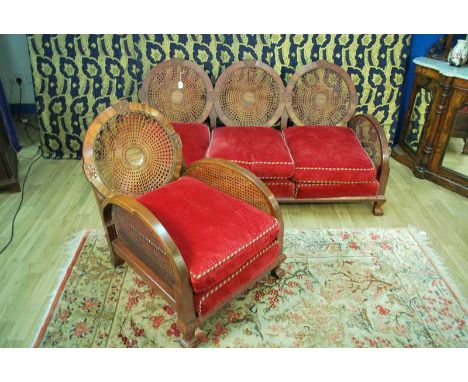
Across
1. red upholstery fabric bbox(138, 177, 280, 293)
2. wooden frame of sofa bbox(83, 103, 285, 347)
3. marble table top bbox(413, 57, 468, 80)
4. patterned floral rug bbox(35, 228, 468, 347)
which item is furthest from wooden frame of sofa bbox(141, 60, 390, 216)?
red upholstery fabric bbox(138, 177, 280, 293)

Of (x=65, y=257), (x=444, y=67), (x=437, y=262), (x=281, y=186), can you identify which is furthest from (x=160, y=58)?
(x=437, y=262)

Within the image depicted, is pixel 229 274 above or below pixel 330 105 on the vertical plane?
below

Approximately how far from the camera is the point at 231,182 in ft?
6.12

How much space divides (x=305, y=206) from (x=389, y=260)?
0.68 m

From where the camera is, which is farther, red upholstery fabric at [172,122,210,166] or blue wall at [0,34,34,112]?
blue wall at [0,34,34,112]

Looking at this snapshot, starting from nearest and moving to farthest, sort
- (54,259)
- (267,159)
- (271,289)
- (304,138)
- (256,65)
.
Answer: (271,289) < (54,259) < (267,159) < (304,138) < (256,65)

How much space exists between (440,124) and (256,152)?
1382mm

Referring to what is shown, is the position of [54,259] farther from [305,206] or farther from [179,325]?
[305,206]

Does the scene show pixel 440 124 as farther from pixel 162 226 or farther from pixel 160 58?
pixel 162 226

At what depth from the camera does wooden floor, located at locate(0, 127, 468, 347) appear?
182 centimetres

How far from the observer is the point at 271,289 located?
1896 mm

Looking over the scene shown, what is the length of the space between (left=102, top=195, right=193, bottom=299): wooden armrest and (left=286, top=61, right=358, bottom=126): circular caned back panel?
1.58 m

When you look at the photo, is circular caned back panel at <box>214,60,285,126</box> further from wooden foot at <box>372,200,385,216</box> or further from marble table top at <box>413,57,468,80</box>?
marble table top at <box>413,57,468,80</box>

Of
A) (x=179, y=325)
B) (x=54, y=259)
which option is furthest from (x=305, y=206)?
(x=54, y=259)
